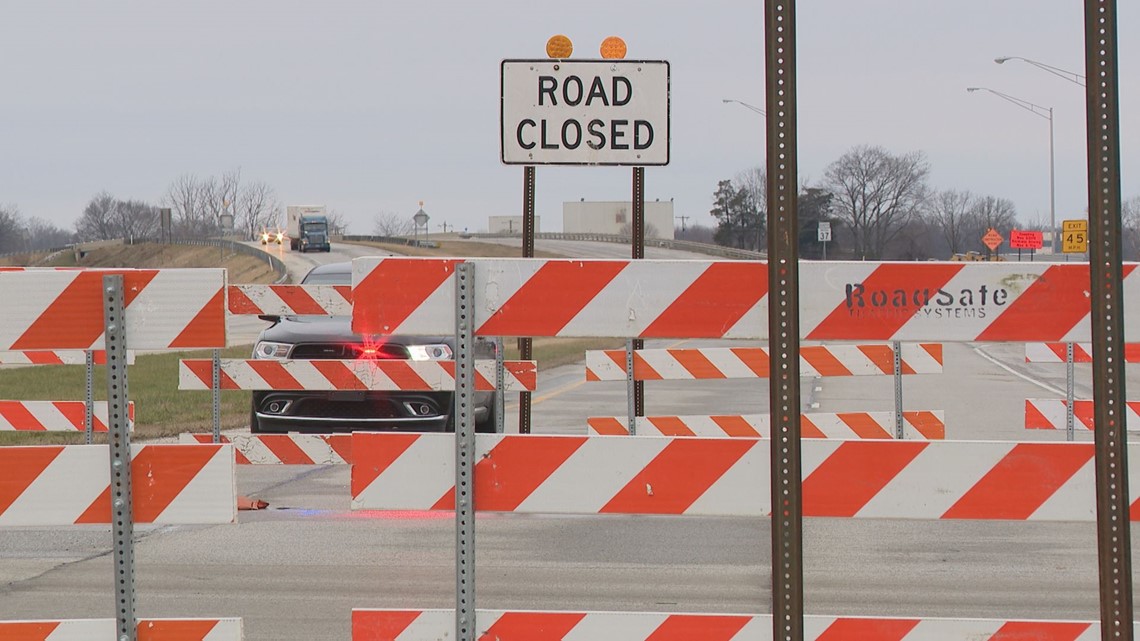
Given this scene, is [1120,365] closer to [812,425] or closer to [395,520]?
[395,520]

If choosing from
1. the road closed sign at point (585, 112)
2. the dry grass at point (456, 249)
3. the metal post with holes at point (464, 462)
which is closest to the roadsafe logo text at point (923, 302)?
the metal post with holes at point (464, 462)

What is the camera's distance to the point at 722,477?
4527 millimetres

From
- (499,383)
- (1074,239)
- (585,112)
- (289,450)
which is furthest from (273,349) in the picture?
(1074,239)

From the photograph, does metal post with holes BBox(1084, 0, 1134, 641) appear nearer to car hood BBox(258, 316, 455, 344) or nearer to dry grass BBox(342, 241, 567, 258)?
car hood BBox(258, 316, 455, 344)

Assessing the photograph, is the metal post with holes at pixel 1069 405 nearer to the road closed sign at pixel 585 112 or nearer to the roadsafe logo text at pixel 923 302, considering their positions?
the road closed sign at pixel 585 112

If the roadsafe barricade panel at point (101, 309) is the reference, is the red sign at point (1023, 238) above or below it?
above

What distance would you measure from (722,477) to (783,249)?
819mm

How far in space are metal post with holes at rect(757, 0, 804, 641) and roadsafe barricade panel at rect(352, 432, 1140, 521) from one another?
30cm

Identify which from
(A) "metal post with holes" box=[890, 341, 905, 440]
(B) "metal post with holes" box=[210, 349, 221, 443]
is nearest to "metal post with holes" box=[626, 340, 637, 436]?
(A) "metal post with holes" box=[890, 341, 905, 440]

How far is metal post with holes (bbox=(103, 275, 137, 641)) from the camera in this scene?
453 cm

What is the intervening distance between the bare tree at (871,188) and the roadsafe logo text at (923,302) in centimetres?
7050

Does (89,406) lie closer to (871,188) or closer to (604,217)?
(871,188)

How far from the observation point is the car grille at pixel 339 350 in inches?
463

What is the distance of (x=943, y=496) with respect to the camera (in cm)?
455
